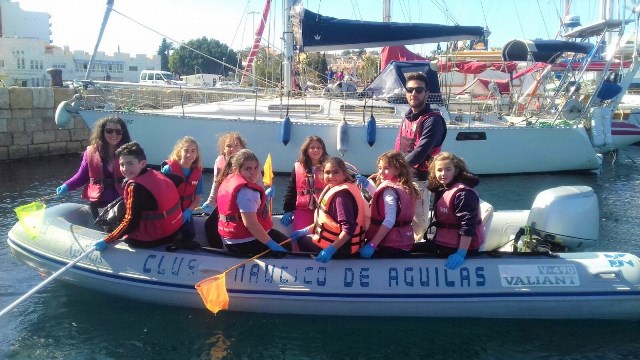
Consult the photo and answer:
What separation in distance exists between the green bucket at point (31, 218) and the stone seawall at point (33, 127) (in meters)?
10.2

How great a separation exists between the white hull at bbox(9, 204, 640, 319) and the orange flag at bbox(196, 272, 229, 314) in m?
0.37

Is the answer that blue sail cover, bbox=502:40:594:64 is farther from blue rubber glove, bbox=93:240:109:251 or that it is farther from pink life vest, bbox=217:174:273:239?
blue rubber glove, bbox=93:240:109:251

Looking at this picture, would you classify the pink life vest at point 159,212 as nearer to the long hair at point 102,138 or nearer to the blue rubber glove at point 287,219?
the long hair at point 102,138

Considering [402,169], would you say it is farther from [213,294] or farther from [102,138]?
[102,138]

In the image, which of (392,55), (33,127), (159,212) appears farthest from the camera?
(33,127)

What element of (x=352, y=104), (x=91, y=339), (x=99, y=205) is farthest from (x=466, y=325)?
(x=352, y=104)

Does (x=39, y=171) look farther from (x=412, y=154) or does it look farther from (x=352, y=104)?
(x=412, y=154)

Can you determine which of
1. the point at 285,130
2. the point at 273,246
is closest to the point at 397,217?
the point at 273,246

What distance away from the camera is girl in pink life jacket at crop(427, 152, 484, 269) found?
4770 millimetres

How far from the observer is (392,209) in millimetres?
4793

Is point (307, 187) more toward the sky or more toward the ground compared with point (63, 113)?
more toward the ground

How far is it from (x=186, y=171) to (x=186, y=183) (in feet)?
0.41

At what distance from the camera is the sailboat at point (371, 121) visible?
39.7ft

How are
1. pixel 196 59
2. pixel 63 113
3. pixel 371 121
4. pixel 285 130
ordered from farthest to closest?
pixel 196 59
pixel 63 113
pixel 285 130
pixel 371 121
